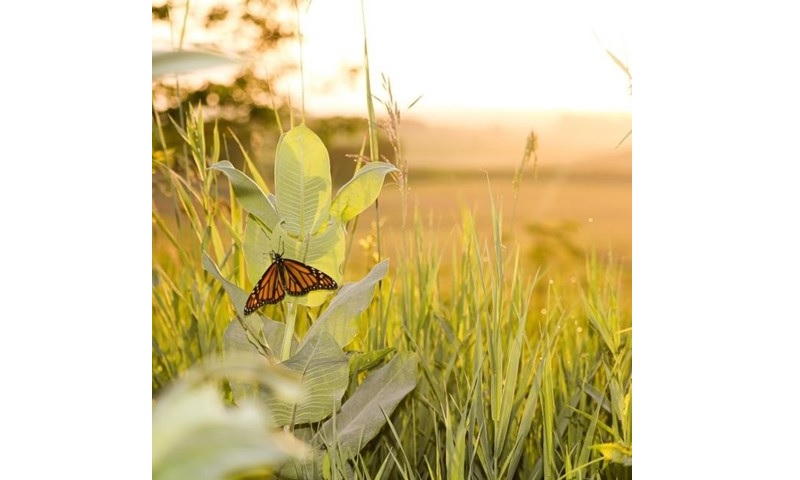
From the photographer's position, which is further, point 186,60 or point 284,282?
point 284,282

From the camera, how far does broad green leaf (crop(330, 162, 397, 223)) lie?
1.09m

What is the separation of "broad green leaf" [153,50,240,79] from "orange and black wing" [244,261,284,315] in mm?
733

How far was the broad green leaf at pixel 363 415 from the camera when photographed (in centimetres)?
111

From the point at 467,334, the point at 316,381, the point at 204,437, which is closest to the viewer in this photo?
the point at 204,437

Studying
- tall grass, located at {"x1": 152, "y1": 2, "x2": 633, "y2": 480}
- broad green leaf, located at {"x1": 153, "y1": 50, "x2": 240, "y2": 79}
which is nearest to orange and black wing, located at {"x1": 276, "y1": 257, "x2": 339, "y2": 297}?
tall grass, located at {"x1": 152, "y1": 2, "x2": 633, "y2": 480}

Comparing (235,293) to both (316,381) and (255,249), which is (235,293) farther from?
Answer: (316,381)

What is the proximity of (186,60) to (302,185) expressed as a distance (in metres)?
0.72

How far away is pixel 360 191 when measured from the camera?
3.60 feet

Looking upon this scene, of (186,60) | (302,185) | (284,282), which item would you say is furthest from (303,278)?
(186,60)

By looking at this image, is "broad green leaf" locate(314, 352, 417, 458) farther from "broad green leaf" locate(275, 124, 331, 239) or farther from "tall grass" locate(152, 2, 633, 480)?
"broad green leaf" locate(275, 124, 331, 239)
